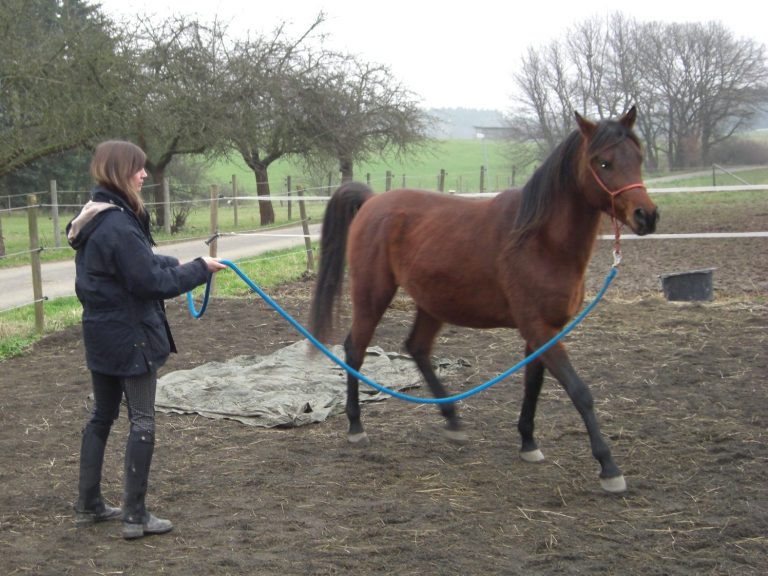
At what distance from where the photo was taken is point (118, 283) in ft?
10.6

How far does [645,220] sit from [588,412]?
0.95 metres

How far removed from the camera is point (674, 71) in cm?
3397

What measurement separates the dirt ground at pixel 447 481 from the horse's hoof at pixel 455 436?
0.29 ft

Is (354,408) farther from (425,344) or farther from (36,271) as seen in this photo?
(36,271)

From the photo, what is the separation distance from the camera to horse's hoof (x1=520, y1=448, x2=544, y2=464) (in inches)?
165

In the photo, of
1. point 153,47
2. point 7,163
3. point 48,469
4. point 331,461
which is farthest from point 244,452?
point 153,47

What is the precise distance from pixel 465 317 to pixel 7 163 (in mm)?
13405

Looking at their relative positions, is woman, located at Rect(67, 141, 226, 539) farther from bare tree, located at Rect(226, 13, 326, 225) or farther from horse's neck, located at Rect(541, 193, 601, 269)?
bare tree, located at Rect(226, 13, 326, 225)

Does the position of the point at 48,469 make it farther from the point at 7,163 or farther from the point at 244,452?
the point at 7,163

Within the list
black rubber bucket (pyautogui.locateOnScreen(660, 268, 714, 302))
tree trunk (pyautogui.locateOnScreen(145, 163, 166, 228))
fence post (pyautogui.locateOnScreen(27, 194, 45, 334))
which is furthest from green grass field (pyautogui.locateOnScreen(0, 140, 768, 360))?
black rubber bucket (pyautogui.locateOnScreen(660, 268, 714, 302))

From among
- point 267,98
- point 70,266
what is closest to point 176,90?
point 267,98

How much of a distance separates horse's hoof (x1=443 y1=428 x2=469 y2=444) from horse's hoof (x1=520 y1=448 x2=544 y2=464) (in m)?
0.44

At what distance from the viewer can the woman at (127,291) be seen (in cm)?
316

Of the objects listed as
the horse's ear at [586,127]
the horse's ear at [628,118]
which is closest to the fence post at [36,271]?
the horse's ear at [586,127]
